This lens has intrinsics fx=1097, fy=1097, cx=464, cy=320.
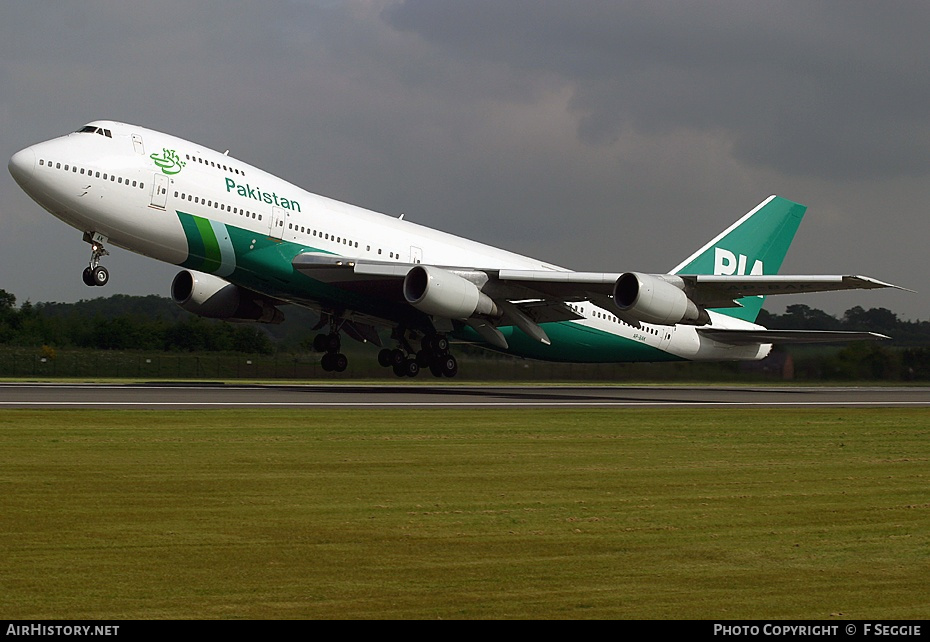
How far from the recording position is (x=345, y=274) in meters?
33.4

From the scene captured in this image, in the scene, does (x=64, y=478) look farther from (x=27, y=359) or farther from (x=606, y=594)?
(x=27, y=359)

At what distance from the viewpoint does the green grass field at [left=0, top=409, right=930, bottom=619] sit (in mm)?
7516

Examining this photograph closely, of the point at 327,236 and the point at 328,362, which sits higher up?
the point at 327,236

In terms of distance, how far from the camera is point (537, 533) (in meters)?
9.94

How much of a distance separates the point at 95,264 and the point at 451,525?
891 inches

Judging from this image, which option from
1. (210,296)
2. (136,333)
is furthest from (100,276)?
(136,333)

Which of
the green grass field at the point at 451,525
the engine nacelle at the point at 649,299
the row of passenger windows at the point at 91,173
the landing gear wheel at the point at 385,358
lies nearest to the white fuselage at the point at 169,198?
the row of passenger windows at the point at 91,173

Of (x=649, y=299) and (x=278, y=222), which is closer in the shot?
(x=649, y=299)

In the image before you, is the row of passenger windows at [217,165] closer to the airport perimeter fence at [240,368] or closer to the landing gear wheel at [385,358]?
the landing gear wheel at [385,358]

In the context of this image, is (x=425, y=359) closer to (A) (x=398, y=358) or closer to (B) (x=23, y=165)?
(A) (x=398, y=358)

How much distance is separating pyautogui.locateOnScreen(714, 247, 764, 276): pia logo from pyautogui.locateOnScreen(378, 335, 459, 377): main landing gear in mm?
12517

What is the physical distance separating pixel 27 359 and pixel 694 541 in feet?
144

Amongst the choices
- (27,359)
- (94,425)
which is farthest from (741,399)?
(27,359)

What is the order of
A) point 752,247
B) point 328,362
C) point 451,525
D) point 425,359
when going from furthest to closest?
point 752,247 < point 328,362 < point 425,359 < point 451,525
